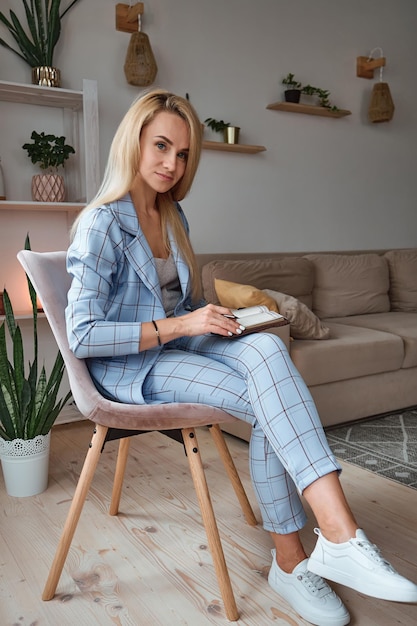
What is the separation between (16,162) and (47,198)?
0.92 feet

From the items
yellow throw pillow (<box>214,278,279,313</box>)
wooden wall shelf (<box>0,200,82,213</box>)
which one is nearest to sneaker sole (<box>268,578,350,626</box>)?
yellow throw pillow (<box>214,278,279,313</box>)

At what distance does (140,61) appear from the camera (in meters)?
2.96

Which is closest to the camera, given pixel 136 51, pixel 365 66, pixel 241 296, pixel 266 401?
pixel 266 401

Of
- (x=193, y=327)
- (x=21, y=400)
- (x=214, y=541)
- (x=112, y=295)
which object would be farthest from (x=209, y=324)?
(x=21, y=400)

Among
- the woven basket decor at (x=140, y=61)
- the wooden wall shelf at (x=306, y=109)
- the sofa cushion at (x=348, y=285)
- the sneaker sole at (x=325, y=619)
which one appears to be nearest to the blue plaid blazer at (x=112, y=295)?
the sneaker sole at (x=325, y=619)

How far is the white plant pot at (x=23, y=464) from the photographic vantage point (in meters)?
2.06

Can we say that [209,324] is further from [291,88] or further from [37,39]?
[291,88]

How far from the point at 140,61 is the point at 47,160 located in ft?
2.36

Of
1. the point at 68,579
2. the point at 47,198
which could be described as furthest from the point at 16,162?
the point at 68,579

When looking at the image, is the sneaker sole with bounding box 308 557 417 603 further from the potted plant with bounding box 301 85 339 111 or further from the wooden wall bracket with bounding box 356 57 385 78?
the wooden wall bracket with bounding box 356 57 385 78

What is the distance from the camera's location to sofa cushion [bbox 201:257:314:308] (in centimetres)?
297

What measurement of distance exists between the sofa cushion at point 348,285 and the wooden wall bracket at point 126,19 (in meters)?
1.57

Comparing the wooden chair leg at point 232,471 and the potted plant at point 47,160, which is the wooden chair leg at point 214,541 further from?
the potted plant at point 47,160

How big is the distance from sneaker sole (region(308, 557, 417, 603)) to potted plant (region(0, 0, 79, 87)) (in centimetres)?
231
